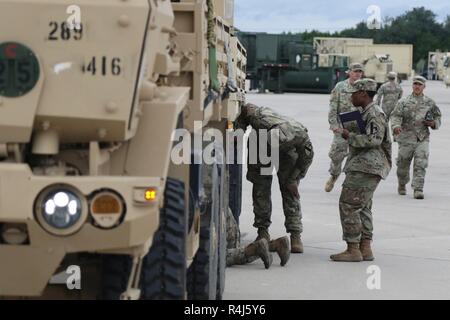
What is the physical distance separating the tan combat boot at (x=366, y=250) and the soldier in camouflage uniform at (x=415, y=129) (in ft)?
17.6

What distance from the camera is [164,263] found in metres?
6.23

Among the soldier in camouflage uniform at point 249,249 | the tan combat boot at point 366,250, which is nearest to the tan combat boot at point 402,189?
the tan combat boot at point 366,250

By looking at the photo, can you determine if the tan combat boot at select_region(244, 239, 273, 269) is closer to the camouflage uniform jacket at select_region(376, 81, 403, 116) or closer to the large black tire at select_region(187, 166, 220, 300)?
the large black tire at select_region(187, 166, 220, 300)

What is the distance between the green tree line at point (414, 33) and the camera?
10475 cm

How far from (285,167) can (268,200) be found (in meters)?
0.42

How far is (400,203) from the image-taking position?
1591cm

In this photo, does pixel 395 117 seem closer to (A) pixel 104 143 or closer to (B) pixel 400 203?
(B) pixel 400 203

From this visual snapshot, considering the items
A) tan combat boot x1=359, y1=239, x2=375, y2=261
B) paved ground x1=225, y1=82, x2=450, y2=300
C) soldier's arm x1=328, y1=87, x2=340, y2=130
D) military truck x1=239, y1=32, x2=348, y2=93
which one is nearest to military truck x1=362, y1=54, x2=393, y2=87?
military truck x1=239, y1=32, x2=348, y2=93

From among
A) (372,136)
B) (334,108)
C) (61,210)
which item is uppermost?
(61,210)

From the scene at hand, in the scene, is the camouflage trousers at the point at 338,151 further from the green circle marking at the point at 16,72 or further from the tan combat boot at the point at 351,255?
the green circle marking at the point at 16,72

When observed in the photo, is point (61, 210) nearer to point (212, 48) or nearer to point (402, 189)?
point (212, 48)

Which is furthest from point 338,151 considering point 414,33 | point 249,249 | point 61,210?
point 414,33
